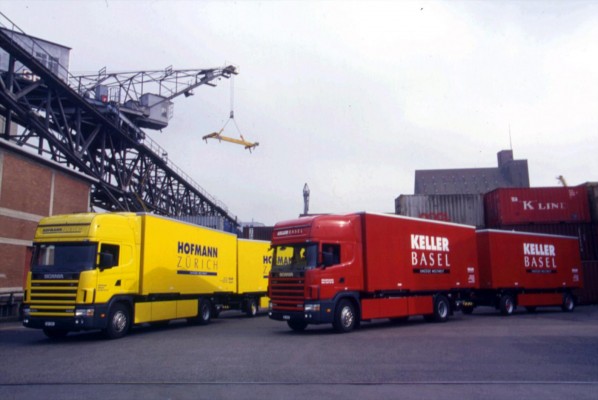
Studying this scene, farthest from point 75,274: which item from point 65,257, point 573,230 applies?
point 573,230

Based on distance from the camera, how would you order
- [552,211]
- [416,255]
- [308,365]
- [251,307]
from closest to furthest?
[308,365], [416,255], [251,307], [552,211]

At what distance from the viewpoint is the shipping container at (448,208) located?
33.0 m

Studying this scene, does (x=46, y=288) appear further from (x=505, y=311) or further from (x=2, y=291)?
(x=505, y=311)

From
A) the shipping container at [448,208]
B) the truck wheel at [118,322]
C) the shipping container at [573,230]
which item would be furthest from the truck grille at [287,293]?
the shipping container at [573,230]

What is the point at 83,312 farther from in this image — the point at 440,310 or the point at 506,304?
the point at 506,304

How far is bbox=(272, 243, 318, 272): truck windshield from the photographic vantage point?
1553 cm

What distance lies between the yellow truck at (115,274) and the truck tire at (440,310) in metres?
8.31

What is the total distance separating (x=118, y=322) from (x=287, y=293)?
193 inches

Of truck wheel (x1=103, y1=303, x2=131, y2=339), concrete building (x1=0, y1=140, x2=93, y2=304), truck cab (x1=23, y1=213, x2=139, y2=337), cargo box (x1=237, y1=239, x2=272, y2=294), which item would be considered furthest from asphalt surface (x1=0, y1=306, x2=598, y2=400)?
concrete building (x1=0, y1=140, x2=93, y2=304)

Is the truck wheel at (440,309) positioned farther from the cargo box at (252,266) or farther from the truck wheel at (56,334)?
the truck wheel at (56,334)

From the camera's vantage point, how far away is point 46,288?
545 inches

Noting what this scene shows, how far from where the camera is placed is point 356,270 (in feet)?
53.8

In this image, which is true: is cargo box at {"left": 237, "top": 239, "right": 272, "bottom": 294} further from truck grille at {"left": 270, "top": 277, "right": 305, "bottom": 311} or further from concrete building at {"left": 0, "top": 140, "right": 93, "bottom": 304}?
concrete building at {"left": 0, "top": 140, "right": 93, "bottom": 304}

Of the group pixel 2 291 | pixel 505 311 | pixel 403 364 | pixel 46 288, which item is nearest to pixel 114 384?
pixel 403 364
